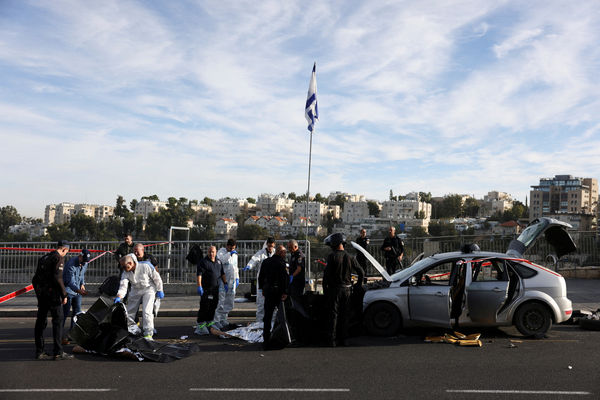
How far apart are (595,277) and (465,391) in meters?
15.0

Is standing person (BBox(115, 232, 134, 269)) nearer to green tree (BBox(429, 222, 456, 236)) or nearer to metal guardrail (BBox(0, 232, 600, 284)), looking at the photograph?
metal guardrail (BBox(0, 232, 600, 284))

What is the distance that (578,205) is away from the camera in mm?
157875

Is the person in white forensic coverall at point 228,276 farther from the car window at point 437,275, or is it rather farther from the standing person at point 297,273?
the car window at point 437,275

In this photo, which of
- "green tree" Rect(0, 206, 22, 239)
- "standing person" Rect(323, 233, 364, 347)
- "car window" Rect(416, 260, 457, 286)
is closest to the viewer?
"standing person" Rect(323, 233, 364, 347)

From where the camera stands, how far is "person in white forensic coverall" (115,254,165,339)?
28.4 feet

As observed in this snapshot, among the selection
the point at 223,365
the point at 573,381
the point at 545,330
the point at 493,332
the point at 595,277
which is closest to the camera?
the point at 573,381

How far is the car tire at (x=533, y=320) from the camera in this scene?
9.11m

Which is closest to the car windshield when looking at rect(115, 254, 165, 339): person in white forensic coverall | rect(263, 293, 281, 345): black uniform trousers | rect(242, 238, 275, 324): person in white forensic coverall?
rect(263, 293, 281, 345): black uniform trousers

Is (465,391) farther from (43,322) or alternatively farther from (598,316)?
(43,322)

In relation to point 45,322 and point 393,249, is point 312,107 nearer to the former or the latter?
A: point 393,249

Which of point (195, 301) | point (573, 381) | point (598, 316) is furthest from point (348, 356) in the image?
point (195, 301)

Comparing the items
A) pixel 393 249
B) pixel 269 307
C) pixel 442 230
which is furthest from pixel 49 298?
pixel 442 230

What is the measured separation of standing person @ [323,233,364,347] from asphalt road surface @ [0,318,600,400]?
336 millimetres

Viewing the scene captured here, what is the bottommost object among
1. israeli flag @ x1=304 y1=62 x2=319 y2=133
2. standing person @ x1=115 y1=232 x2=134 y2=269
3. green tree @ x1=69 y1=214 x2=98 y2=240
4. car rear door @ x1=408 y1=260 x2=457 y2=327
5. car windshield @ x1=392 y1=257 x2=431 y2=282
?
green tree @ x1=69 y1=214 x2=98 y2=240
